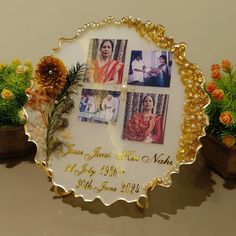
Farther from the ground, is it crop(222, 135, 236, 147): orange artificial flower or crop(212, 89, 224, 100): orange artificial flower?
crop(212, 89, 224, 100): orange artificial flower

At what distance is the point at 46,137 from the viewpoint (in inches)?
23.3

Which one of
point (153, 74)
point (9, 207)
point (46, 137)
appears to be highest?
point (153, 74)

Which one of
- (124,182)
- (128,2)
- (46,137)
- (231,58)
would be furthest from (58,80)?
(231,58)

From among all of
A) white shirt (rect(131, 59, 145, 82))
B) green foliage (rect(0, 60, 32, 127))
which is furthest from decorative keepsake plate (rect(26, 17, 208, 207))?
green foliage (rect(0, 60, 32, 127))

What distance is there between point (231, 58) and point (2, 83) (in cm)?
53

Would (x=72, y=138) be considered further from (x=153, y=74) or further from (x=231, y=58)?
(x=231, y=58)

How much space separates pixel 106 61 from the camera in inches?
23.5

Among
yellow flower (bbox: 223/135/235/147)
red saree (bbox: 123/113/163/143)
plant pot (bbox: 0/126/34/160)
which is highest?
red saree (bbox: 123/113/163/143)

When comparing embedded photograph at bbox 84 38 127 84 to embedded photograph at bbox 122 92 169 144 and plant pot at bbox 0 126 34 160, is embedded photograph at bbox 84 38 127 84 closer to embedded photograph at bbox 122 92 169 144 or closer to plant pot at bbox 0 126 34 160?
embedded photograph at bbox 122 92 169 144

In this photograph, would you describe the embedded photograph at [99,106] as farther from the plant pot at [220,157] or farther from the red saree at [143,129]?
the plant pot at [220,157]

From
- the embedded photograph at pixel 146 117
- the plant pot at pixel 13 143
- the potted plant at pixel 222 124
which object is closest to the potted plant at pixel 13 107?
the plant pot at pixel 13 143

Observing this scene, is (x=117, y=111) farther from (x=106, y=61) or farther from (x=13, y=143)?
(x=13, y=143)

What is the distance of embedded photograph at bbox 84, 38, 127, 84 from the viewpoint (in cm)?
59

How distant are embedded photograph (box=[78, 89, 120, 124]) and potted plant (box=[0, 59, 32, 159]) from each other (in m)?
0.16
